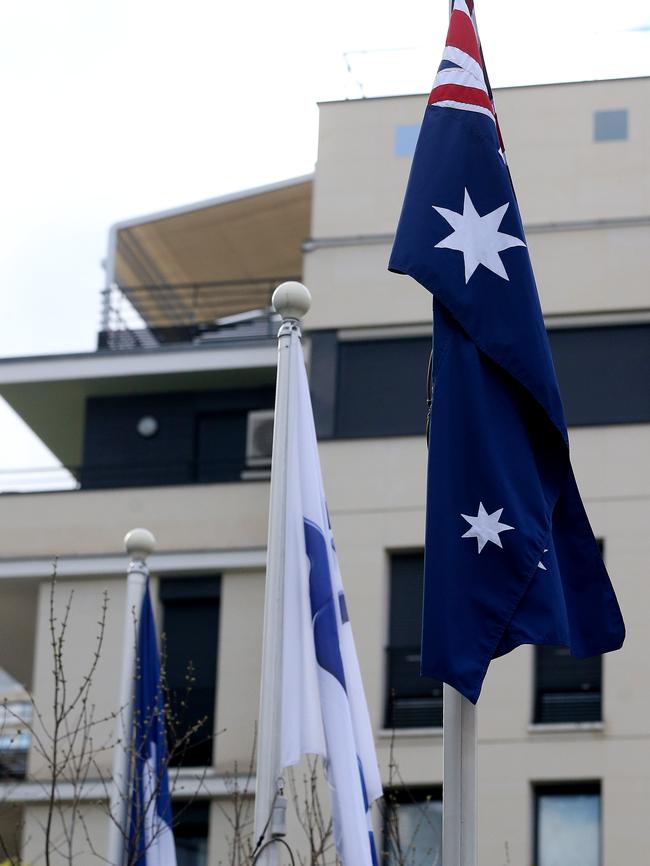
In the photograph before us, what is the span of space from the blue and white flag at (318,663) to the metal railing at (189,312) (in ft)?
50.4

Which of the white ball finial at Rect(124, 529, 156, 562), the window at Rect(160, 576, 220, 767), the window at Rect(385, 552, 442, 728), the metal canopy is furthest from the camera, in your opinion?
the metal canopy

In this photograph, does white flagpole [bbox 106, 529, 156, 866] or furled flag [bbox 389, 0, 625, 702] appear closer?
furled flag [bbox 389, 0, 625, 702]

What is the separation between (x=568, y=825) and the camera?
23484mm

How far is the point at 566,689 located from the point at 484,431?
570 inches

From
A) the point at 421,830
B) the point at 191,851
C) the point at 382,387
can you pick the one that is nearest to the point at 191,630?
the point at 191,851

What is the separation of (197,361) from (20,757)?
29.6 feet

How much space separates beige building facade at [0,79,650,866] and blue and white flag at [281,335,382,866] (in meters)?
9.73

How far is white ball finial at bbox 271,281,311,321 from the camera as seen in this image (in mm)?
14688

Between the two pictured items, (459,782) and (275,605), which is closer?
(459,782)

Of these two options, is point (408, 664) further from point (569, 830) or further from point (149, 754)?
point (149, 754)

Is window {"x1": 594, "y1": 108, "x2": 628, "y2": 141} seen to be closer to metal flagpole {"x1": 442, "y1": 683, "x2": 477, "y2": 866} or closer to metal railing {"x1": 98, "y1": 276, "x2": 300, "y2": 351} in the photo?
metal railing {"x1": 98, "y1": 276, "x2": 300, "y2": 351}

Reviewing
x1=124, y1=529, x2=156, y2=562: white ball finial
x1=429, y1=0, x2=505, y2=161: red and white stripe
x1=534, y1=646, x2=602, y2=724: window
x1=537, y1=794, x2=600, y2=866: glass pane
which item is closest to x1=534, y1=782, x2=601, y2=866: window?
x1=537, y1=794, x2=600, y2=866: glass pane

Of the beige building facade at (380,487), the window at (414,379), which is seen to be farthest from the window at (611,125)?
the window at (414,379)

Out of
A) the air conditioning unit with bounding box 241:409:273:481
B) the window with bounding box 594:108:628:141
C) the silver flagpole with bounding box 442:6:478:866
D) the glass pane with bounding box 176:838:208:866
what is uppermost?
the window with bounding box 594:108:628:141
